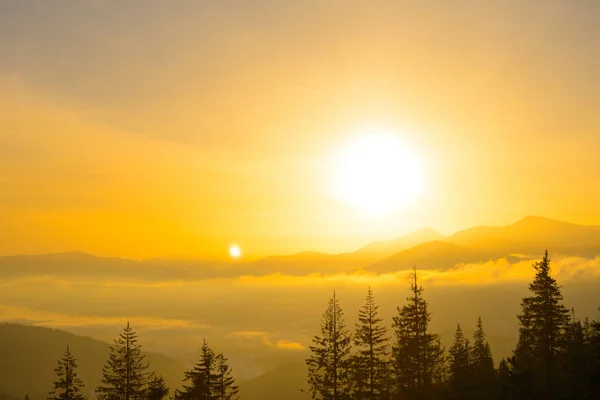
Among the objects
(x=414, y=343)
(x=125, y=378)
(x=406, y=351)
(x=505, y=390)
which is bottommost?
(x=125, y=378)

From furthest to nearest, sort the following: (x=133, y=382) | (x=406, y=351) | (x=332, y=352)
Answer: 1. (x=133, y=382)
2. (x=406, y=351)
3. (x=332, y=352)

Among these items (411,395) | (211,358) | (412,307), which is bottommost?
(411,395)

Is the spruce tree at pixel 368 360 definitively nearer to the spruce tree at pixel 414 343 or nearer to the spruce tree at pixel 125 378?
the spruce tree at pixel 414 343

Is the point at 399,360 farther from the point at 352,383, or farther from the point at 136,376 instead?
the point at 136,376

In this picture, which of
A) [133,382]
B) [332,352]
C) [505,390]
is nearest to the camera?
[505,390]

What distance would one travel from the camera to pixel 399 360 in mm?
47938

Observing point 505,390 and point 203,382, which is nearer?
point 505,390

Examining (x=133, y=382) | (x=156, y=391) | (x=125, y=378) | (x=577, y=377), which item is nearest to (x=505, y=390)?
(x=577, y=377)

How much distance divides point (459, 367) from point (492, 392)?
8819 mm

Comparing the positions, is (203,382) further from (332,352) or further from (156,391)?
(332,352)

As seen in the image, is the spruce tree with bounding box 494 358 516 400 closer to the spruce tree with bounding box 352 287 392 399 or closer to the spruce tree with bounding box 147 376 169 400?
the spruce tree with bounding box 352 287 392 399

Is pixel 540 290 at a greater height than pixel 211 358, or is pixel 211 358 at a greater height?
pixel 540 290

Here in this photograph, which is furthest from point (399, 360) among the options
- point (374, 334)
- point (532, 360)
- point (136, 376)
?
point (136, 376)

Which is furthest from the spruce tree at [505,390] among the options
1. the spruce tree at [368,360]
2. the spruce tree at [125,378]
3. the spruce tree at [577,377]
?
the spruce tree at [125,378]
